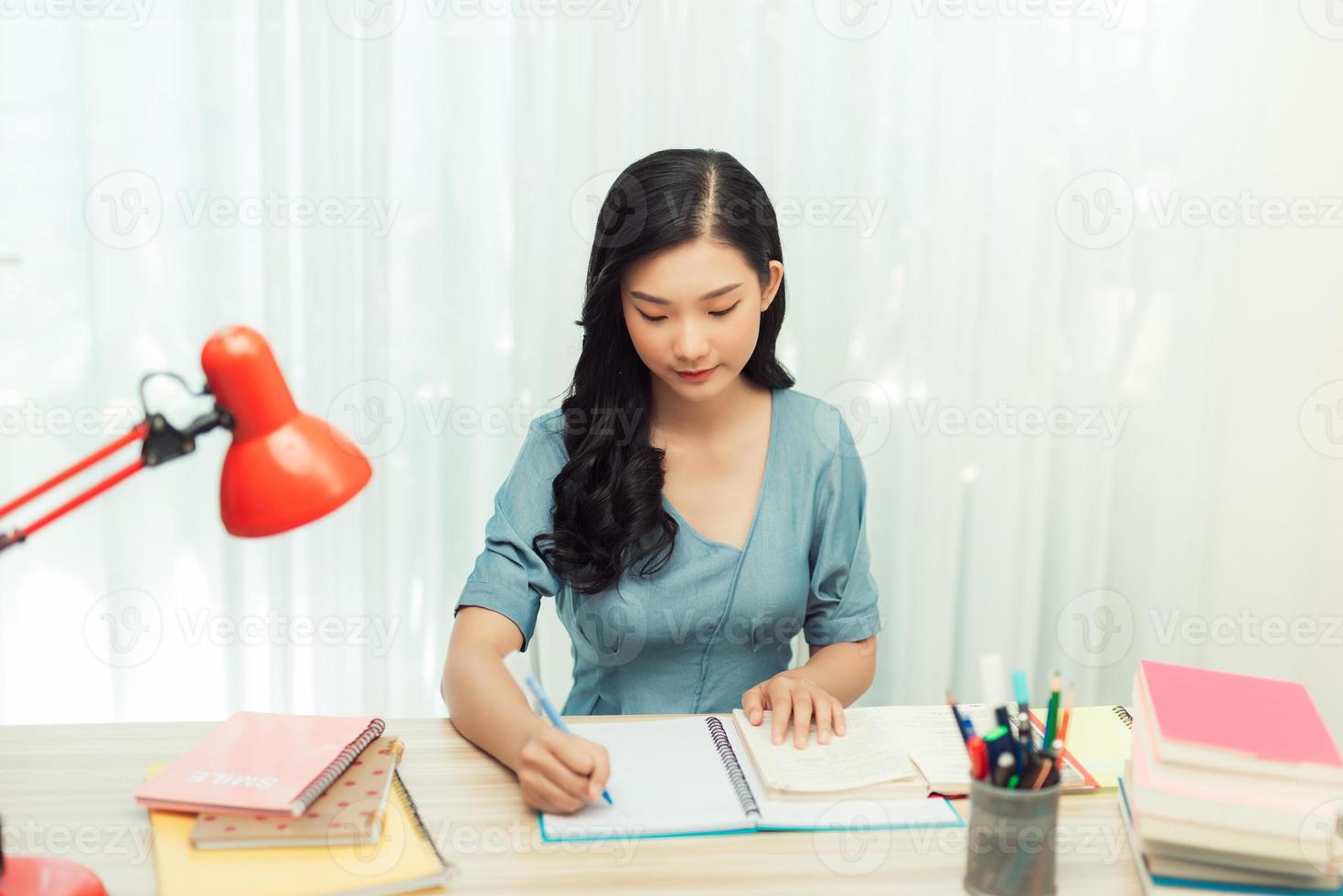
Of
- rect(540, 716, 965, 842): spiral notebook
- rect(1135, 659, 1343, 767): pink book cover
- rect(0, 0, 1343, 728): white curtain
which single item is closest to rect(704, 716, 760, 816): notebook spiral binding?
rect(540, 716, 965, 842): spiral notebook

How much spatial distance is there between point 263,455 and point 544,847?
0.41 meters

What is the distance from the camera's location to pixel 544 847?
954mm

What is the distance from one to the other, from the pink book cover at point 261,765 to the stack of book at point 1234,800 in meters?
0.71

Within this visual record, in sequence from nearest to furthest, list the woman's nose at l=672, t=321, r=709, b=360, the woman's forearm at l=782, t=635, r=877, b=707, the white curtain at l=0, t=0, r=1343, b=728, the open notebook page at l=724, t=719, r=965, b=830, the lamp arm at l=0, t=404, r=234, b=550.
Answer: the lamp arm at l=0, t=404, r=234, b=550, the open notebook page at l=724, t=719, r=965, b=830, the woman's nose at l=672, t=321, r=709, b=360, the woman's forearm at l=782, t=635, r=877, b=707, the white curtain at l=0, t=0, r=1343, b=728

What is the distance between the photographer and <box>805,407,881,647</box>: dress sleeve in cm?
148

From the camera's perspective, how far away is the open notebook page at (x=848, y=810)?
38.9 inches

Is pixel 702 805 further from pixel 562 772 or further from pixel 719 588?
pixel 719 588

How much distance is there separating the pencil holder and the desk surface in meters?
0.04

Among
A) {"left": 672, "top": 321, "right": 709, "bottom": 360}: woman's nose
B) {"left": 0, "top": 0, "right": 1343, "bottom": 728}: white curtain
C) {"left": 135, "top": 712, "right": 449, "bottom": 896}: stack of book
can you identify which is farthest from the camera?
{"left": 0, "top": 0, "right": 1343, "bottom": 728}: white curtain

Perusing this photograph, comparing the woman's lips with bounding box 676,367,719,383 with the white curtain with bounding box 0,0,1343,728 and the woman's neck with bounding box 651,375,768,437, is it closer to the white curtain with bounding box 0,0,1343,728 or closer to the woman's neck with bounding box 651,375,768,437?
the woman's neck with bounding box 651,375,768,437

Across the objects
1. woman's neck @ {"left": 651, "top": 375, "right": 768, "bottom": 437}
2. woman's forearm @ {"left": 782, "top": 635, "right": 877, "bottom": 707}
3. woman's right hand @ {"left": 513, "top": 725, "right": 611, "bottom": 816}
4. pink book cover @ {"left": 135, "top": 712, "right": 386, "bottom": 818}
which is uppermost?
woman's neck @ {"left": 651, "top": 375, "right": 768, "bottom": 437}

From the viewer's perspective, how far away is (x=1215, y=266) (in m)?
2.07

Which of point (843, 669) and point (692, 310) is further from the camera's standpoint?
point (843, 669)

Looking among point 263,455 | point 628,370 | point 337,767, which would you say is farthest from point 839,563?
point 263,455
